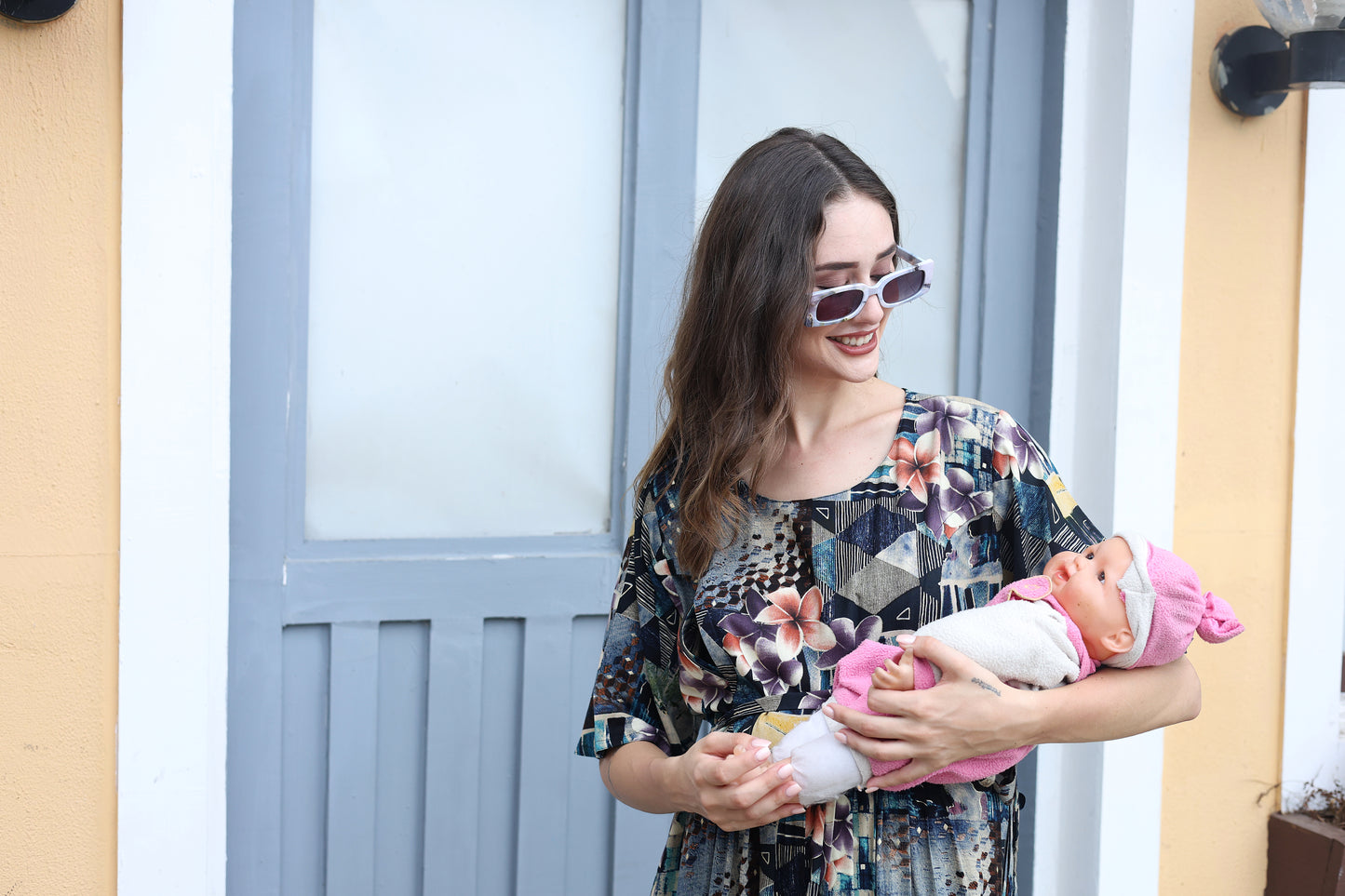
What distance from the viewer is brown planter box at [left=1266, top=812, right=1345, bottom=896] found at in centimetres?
265

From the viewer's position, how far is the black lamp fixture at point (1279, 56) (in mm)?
2463

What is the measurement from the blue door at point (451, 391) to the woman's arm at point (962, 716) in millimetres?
1282

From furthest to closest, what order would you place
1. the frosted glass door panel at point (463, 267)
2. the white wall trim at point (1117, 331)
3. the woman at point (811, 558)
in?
1. the white wall trim at point (1117, 331)
2. the frosted glass door panel at point (463, 267)
3. the woman at point (811, 558)

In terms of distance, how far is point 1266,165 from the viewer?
2756 millimetres

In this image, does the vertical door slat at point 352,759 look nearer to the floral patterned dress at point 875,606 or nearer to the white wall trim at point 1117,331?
the floral patterned dress at point 875,606

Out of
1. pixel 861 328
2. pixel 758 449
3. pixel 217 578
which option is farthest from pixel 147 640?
pixel 861 328

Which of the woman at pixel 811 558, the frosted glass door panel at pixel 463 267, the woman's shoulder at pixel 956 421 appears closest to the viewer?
the woman at pixel 811 558

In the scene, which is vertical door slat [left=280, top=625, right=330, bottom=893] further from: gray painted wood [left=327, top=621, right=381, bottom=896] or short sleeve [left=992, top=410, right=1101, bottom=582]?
short sleeve [left=992, top=410, right=1101, bottom=582]

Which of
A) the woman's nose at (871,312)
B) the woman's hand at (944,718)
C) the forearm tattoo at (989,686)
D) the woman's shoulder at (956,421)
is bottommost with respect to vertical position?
the woman's hand at (944,718)

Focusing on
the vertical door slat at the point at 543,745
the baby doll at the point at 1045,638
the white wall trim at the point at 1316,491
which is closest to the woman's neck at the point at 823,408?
the baby doll at the point at 1045,638

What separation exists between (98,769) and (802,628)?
57.6 inches

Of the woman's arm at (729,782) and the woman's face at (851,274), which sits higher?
the woman's face at (851,274)

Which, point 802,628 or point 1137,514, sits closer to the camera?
point 802,628

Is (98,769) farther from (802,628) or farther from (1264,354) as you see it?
(1264,354)
